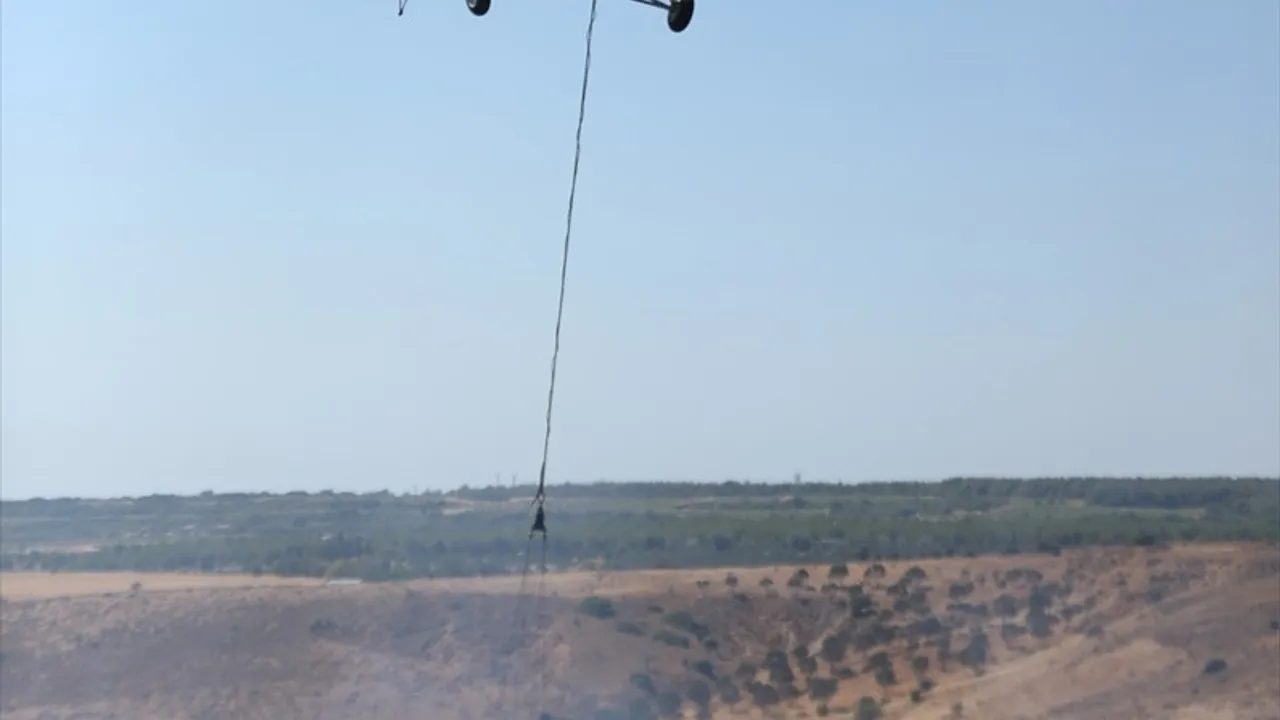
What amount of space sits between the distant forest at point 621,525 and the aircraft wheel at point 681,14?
29.0 metres

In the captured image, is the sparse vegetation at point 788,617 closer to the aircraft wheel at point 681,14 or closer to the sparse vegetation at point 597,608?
the sparse vegetation at point 597,608

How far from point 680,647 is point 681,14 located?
24.6 m

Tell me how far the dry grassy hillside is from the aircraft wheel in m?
21.1

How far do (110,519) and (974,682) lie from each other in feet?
99.7

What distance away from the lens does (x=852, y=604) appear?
138ft

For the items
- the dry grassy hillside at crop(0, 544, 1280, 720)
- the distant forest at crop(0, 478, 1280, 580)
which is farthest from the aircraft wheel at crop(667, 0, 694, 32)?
the distant forest at crop(0, 478, 1280, 580)

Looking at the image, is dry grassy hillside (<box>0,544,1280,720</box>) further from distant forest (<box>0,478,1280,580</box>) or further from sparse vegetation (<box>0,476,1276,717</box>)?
distant forest (<box>0,478,1280,580</box>)

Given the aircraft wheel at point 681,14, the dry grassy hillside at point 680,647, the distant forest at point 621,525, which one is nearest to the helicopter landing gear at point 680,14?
the aircraft wheel at point 681,14

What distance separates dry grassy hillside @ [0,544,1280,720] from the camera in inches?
1442

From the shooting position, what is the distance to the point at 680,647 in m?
38.6

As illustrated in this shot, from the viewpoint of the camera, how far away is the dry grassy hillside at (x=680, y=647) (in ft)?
120

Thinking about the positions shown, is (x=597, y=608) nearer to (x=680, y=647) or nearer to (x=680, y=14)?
(x=680, y=647)

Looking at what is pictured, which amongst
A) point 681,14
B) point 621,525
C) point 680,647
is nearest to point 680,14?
point 681,14

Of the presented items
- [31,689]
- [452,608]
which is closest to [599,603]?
[452,608]
